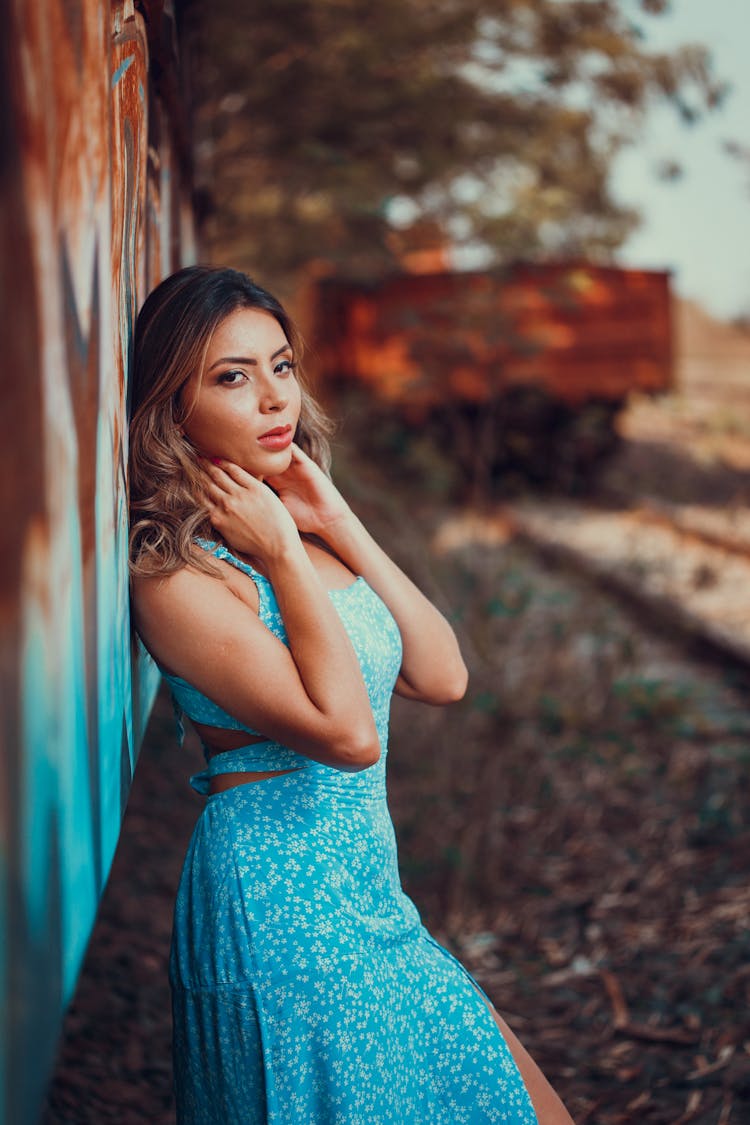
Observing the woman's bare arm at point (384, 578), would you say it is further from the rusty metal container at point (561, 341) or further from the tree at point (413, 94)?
the rusty metal container at point (561, 341)

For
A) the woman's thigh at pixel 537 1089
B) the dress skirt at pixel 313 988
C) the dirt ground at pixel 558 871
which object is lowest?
the dirt ground at pixel 558 871

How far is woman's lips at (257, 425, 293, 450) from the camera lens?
78.8 inches

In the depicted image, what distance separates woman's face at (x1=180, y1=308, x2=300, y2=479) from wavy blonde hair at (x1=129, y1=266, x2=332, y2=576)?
2 cm

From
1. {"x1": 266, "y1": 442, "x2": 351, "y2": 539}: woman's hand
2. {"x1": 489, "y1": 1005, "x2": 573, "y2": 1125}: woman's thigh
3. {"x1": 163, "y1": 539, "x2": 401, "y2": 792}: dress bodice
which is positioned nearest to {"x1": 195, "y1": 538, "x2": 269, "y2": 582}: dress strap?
{"x1": 163, "y1": 539, "x2": 401, "y2": 792}: dress bodice

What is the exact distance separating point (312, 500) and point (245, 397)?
1.24 ft

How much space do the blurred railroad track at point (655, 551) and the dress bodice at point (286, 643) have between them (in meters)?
3.90

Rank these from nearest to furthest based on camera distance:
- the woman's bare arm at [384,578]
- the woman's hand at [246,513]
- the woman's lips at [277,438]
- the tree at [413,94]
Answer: the woman's hand at [246,513] → the woman's lips at [277,438] → the woman's bare arm at [384,578] → the tree at [413,94]

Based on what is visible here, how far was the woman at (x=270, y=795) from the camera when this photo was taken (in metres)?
1.79

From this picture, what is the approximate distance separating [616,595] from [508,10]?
188 inches

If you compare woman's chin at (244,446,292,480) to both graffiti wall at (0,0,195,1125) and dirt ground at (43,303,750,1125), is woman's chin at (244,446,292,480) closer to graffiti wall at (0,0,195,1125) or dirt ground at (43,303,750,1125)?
graffiti wall at (0,0,195,1125)

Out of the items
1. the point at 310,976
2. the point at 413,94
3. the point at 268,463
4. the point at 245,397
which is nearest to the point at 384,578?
the point at 268,463

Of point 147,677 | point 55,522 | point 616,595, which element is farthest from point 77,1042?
point 616,595

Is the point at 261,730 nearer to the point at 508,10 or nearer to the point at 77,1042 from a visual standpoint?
the point at 77,1042

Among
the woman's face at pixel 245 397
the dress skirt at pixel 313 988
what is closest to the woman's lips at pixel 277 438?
the woman's face at pixel 245 397
